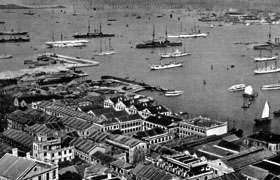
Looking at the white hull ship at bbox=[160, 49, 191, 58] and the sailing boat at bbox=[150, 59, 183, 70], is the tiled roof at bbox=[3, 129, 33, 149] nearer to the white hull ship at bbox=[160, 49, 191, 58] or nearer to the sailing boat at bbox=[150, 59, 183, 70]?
the sailing boat at bbox=[150, 59, 183, 70]

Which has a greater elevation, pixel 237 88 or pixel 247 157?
pixel 247 157

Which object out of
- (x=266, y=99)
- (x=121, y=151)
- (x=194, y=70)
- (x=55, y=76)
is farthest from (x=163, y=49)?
(x=121, y=151)

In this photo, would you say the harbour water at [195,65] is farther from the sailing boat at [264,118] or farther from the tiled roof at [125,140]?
the tiled roof at [125,140]

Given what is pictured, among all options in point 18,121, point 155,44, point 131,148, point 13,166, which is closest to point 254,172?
point 131,148

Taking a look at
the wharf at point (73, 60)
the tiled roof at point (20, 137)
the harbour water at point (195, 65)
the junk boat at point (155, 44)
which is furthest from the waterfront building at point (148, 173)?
the junk boat at point (155, 44)

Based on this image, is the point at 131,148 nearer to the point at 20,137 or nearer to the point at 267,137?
the point at 20,137

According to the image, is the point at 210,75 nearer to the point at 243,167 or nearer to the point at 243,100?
the point at 243,100
